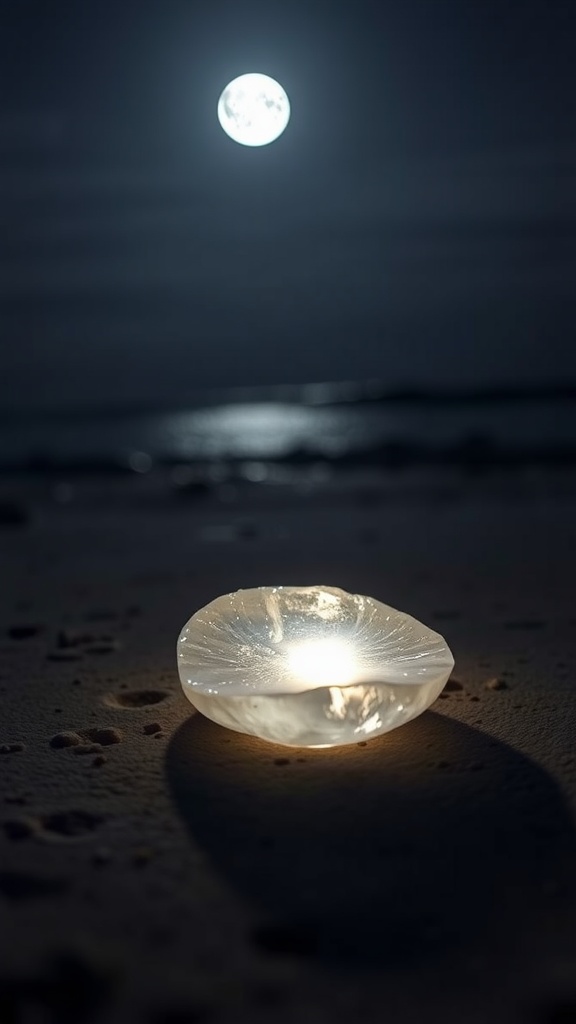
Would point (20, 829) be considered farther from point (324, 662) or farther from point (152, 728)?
point (324, 662)

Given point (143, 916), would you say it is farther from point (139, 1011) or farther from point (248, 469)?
point (248, 469)

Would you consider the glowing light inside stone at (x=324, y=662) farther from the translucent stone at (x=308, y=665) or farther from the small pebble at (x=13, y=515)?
the small pebble at (x=13, y=515)

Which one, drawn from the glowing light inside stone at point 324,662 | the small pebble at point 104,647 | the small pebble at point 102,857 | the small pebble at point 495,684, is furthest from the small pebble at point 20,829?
the small pebble at point 495,684

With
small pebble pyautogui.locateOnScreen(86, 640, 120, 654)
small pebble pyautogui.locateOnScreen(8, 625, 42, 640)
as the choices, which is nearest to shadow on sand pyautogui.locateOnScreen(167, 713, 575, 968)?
small pebble pyautogui.locateOnScreen(86, 640, 120, 654)

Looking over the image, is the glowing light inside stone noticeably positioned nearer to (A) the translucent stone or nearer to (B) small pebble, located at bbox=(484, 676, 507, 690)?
(A) the translucent stone

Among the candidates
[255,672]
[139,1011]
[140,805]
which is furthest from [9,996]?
[255,672]

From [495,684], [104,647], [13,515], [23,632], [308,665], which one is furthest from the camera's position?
[13,515]

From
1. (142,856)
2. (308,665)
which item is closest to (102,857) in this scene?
(142,856)
